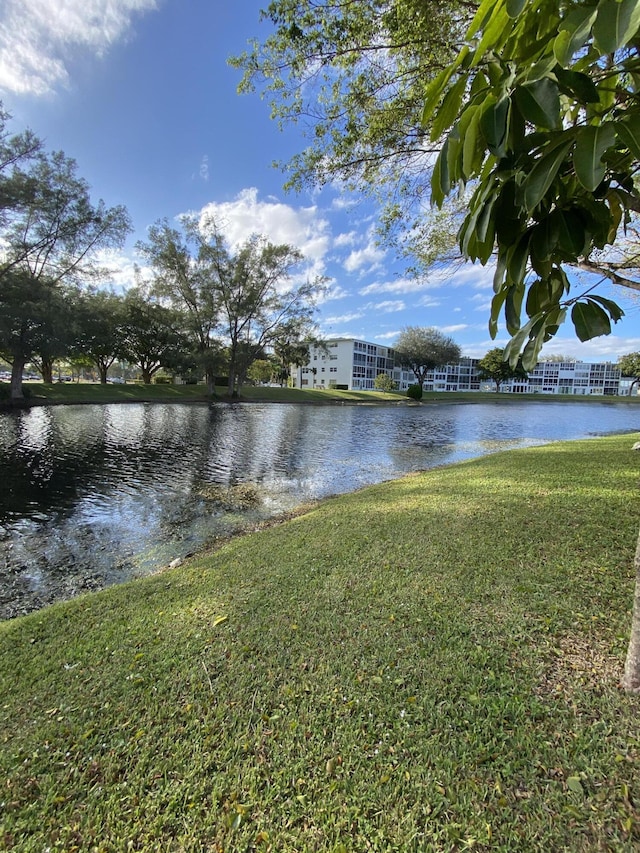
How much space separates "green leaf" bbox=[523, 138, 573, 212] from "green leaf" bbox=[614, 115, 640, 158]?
95 millimetres

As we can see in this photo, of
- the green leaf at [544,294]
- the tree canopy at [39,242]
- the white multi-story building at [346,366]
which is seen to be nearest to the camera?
the green leaf at [544,294]

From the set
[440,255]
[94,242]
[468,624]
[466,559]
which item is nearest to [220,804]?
[468,624]

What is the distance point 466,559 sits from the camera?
345cm

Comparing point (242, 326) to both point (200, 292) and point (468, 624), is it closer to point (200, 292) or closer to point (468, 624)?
point (200, 292)

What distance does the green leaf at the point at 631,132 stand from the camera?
857 millimetres

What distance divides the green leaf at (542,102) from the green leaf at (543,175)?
0.05m

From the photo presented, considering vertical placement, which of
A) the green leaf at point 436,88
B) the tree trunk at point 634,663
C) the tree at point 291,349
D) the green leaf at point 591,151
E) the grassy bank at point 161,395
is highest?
the tree at point 291,349

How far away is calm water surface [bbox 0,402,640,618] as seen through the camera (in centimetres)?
505

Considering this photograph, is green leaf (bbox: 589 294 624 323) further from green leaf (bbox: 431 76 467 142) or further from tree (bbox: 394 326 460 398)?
tree (bbox: 394 326 460 398)

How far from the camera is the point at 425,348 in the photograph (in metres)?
61.1

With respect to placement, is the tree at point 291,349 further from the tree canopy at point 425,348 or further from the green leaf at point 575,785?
the green leaf at point 575,785

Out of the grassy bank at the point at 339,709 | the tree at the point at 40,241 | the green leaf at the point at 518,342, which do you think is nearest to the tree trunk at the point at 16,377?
the tree at the point at 40,241

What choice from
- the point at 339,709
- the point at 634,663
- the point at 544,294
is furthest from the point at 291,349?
the point at 544,294

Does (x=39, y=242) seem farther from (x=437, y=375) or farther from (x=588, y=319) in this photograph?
(x=437, y=375)
